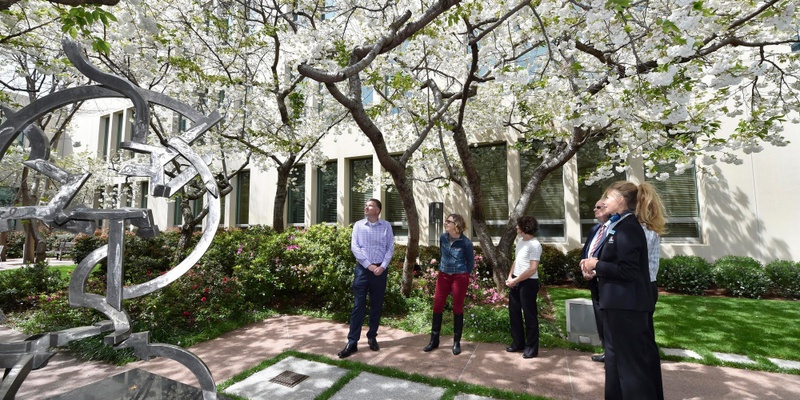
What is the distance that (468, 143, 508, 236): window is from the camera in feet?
39.6

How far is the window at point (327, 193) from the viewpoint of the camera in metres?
14.6

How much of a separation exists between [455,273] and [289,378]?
2189 mm

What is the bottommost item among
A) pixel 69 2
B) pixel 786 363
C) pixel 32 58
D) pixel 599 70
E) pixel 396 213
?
pixel 786 363

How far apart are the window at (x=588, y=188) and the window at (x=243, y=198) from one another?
1331cm

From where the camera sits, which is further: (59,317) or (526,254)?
(59,317)

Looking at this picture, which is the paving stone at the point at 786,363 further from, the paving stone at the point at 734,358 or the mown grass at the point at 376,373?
the mown grass at the point at 376,373

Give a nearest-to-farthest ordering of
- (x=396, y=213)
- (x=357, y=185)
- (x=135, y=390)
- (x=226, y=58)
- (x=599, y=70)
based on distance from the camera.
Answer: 1. (x=135, y=390)
2. (x=599, y=70)
3. (x=226, y=58)
4. (x=396, y=213)
5. (x=357, y=185)

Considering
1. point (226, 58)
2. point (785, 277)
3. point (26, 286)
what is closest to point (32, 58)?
point (226, 58)

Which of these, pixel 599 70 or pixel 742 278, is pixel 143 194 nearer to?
pixel 599 70

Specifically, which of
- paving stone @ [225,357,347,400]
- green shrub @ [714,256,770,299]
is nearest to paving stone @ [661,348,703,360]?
paving stone @ [225,357,347,400]

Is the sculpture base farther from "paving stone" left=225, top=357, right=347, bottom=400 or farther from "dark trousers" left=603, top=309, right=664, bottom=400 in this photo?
"dark trousers" left=603, top=309, right=664, bottom=400

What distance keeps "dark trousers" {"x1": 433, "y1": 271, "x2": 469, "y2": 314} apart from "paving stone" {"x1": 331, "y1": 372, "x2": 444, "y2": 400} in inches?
45.8

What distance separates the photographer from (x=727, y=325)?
5.97 meters

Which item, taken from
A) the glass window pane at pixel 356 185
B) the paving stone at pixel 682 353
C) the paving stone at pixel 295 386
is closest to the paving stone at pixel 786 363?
the paving stone at pixel 682 353
